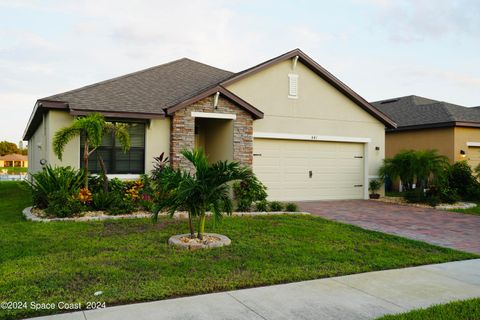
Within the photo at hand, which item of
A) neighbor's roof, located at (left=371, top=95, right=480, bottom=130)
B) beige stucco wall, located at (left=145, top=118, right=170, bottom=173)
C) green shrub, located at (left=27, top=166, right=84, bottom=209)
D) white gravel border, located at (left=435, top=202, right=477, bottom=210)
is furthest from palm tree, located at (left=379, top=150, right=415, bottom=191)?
green shrub, located at (left=27, top=166, right=84, bottom=209)

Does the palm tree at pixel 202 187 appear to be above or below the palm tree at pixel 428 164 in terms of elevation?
below

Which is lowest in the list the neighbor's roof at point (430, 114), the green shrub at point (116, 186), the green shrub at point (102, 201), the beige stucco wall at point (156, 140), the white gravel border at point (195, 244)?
the white gravel border at point (195, 244)

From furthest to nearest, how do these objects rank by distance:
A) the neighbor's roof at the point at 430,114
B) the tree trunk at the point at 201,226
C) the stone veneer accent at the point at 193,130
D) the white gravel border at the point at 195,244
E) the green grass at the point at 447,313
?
the neighbor's roof at the point at 430,114, the stone veneer accent at the point at 193,130, the tree trunk at the point at 201,226, the white gravel border at the point at 195,244, the green grass at the point at 447,313

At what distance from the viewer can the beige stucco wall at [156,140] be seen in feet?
41.9

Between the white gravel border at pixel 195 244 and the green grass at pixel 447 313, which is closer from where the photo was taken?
the green grass at pixel 447 313

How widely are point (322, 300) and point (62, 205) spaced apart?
289 inches

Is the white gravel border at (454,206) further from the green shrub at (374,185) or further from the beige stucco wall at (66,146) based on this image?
the beige stucco wall at (66,146)

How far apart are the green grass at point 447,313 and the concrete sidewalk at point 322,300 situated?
19cm

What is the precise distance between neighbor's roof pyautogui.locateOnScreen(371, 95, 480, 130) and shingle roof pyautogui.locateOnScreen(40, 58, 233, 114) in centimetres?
997

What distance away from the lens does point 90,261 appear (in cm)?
609

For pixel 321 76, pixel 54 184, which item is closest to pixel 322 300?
pixel 54 184

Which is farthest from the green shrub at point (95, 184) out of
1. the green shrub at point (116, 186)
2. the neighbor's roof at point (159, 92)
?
the neighbor's roof at point (159, 92)

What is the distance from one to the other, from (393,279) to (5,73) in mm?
22045

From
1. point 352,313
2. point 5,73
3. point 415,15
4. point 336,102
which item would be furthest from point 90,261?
point 5,73
